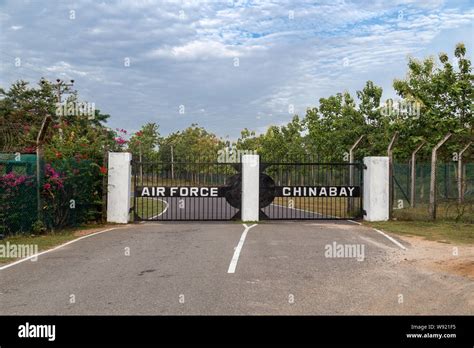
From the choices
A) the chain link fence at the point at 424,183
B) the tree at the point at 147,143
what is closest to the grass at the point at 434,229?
the chain link fence at the point at 424,183

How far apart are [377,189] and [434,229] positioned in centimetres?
258

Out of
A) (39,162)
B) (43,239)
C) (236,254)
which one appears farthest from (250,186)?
(43,239)

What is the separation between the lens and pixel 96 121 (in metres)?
49.9

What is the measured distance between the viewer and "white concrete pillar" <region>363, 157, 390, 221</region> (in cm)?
1702

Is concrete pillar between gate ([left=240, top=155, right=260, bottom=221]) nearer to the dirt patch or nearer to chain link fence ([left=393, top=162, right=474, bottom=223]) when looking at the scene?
the dirt patch

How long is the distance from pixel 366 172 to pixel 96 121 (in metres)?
38.4

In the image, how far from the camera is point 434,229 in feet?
49.7

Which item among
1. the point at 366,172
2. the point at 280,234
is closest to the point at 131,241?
the point at 280,234

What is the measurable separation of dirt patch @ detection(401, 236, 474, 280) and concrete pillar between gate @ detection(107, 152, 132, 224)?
366 inches

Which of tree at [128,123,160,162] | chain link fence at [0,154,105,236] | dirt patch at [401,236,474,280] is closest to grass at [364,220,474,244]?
dirt patch at [401,236,474,280]

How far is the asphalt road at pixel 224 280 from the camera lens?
6.52 meters

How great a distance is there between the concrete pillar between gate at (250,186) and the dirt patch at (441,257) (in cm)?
567

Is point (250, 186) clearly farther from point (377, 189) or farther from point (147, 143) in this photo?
point (147, 143)

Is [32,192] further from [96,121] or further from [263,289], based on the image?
[96,121]
